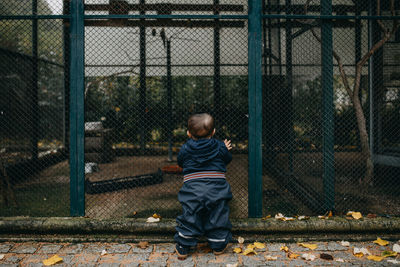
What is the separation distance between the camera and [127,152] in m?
8.16

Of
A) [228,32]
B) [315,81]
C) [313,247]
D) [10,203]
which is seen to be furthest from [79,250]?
[228,32]

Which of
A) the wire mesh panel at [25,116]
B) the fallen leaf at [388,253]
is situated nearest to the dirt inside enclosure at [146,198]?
the wire mesh panel at [25,116]

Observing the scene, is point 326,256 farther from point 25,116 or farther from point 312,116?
point 25,116

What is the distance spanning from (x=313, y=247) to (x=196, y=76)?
5.37 meters

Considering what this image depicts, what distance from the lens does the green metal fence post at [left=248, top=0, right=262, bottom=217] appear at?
3.17 meters

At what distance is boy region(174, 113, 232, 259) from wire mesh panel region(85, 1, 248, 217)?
1.93 m

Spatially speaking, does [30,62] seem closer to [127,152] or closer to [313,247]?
[127,152]

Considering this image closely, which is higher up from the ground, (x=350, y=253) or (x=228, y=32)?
(x=228, y=32)

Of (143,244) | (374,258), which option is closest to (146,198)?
(143,244)

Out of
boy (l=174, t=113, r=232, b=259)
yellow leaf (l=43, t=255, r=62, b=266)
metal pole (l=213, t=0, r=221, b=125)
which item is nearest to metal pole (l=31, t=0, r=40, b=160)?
metal pole (l=213, t=0, r=221, b=125)

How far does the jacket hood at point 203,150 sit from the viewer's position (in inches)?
108

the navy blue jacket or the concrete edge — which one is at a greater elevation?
the navy blue jacket

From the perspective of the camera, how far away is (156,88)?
25.6 feet

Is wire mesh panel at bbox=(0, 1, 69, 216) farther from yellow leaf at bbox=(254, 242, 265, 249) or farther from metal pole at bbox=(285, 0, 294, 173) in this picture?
metal pole at bbox=(285, 0, 294, 173)
